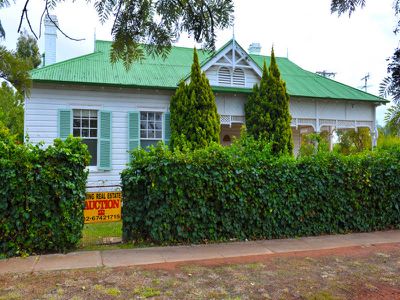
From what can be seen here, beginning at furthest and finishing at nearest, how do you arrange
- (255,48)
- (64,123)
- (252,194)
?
(255,48)
(64,123)
(252,194)

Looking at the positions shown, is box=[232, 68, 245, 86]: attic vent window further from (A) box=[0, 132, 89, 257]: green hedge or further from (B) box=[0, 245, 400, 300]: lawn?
(B) box=[0, 245, 400, 300]: lawn

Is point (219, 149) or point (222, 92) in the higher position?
point (222, 92)

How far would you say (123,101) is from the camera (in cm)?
1228

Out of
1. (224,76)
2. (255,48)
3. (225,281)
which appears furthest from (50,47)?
(225,281)

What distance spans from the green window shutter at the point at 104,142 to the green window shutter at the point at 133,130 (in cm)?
68

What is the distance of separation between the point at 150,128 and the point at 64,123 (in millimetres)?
2867

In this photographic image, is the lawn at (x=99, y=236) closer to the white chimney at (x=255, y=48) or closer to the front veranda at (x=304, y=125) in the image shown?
the front veranda at (x=304, y=125)

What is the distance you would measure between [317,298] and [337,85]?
13.7 m

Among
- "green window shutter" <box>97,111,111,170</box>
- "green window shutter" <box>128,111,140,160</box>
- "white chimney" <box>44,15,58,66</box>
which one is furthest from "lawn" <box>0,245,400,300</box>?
"white chimney" <box>44,15,58,66</box>

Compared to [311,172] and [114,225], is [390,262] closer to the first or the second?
[311,172]

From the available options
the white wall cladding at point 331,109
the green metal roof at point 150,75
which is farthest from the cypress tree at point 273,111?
the white wall cladding at point 331,109

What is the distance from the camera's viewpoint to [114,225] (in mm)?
8828

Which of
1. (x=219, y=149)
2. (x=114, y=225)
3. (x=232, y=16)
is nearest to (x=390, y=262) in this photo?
(x=219, y=149)

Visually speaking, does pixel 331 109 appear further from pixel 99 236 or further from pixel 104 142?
pixel 99 236
